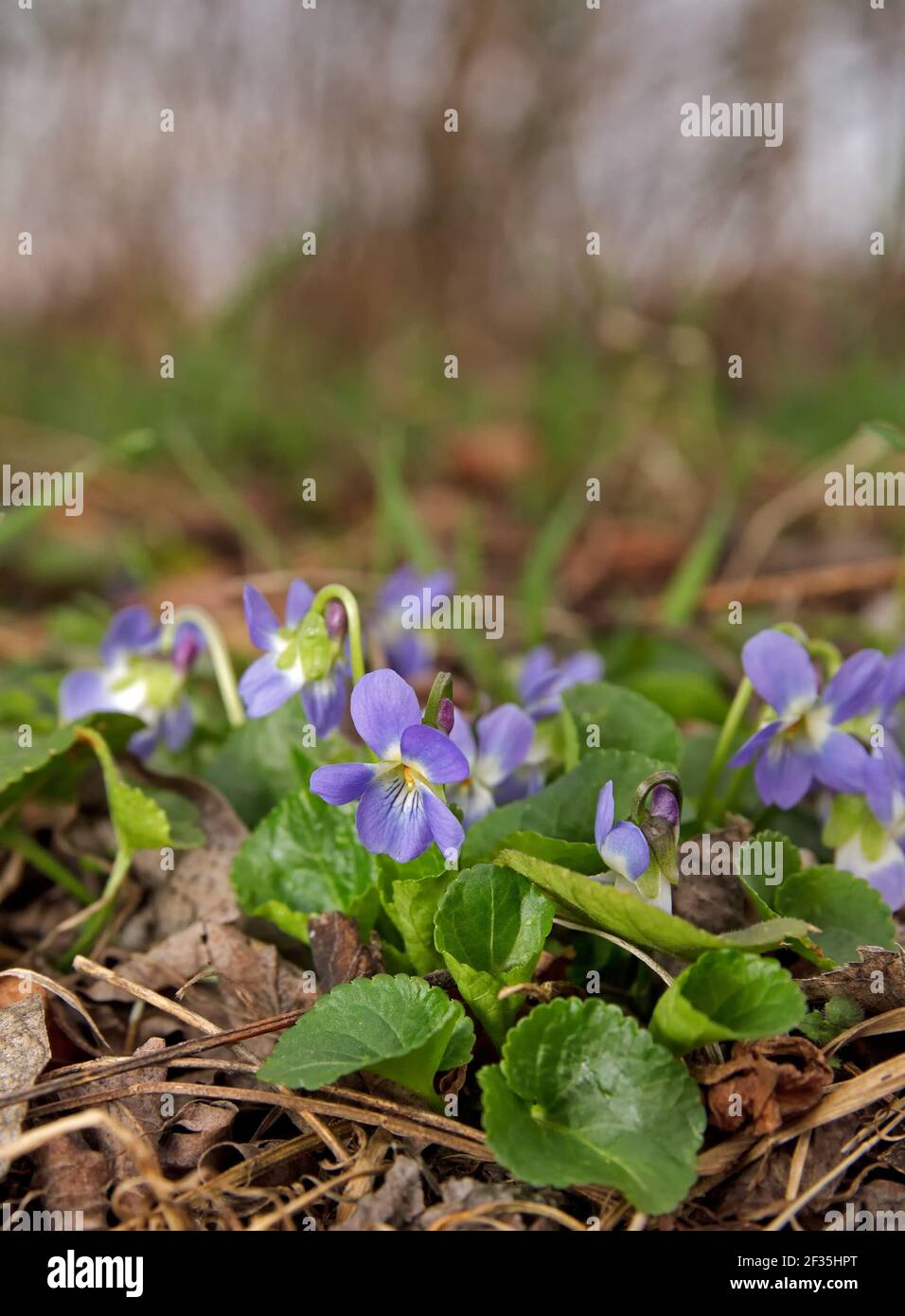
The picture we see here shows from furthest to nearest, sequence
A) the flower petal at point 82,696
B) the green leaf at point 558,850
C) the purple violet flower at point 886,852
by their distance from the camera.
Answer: the flower petal at point 82,696 → the purple violet flower at point 886,852 → the green leaf at point 558,850

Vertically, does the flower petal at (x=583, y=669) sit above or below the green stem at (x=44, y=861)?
above

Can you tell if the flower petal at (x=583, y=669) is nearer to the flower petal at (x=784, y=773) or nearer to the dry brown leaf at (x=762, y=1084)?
the flower petal at (x=784, y=773)

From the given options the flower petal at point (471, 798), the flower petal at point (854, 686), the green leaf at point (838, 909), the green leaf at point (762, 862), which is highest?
the flower petal at point (854, 686)

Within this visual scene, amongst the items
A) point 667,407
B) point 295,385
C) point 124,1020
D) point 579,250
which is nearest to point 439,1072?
point 124,1020

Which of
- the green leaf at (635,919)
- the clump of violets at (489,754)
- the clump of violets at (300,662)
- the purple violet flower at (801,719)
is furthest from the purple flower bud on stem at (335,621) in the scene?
the purple violet flower at (801,719)

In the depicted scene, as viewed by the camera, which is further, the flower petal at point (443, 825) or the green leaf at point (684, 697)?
the green leaf at point (684, 697)

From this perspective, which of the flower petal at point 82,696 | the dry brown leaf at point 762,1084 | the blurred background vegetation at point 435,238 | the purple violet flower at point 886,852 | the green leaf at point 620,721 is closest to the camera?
the dry brown leaf at point 762,1084

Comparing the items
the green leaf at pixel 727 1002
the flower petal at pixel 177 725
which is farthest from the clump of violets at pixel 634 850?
the flower petal at pixel 177 725
